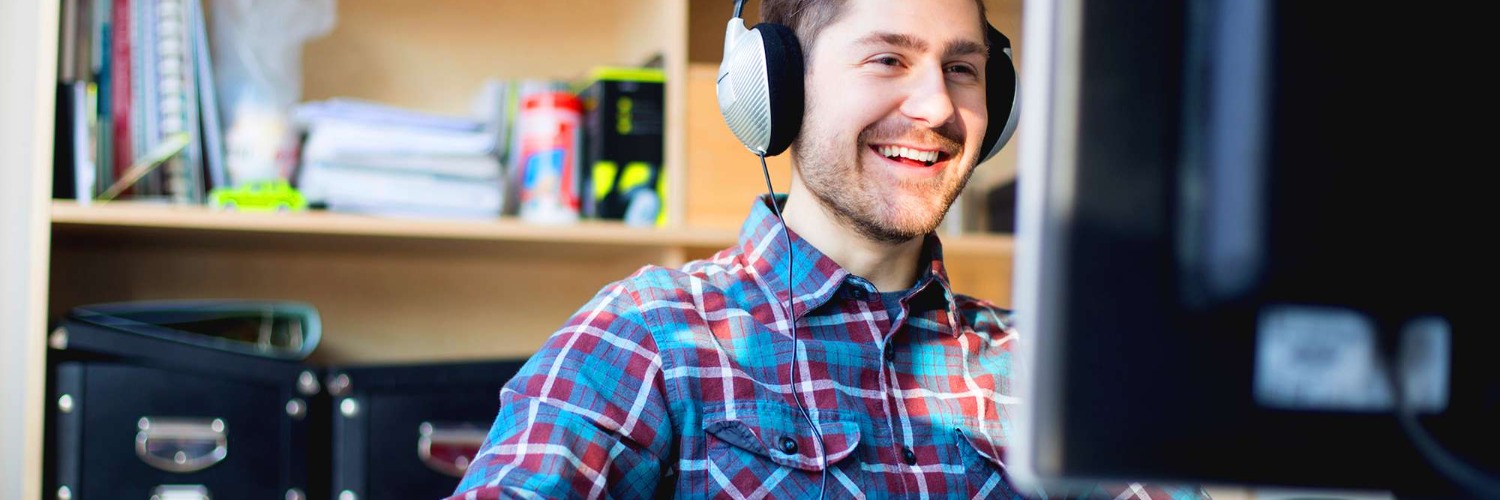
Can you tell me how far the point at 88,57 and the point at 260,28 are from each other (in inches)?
7.8

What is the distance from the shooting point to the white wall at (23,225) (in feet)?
4.63

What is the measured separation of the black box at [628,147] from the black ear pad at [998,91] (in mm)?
566

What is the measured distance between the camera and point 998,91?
3.83 feet

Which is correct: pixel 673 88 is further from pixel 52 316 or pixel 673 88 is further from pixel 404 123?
pixel 52 316

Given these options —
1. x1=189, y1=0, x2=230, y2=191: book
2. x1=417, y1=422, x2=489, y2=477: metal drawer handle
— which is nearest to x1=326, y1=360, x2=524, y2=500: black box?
x1=417, y1=422, x2=489, y2=477: metal drawer handle

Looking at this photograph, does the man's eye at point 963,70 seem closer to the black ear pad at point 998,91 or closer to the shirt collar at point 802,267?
the black ear pad at point 998,91

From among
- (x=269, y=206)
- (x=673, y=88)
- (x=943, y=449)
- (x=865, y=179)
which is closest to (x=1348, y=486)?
(x=943, y=449)

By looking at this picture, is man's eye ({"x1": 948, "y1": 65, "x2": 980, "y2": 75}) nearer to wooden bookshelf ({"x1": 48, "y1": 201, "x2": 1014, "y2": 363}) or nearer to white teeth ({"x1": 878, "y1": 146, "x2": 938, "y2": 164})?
white teeth ({"x1": 878, "y1": 146, "x2": 938, "y2": 164})

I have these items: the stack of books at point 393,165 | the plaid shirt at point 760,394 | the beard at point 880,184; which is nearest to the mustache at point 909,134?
the beard at point 880,184

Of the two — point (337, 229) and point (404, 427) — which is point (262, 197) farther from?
point (404, 427)

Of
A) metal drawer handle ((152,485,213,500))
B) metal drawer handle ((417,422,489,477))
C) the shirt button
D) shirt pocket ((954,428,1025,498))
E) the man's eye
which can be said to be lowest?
metal drawer handle ((152,485,213,500))

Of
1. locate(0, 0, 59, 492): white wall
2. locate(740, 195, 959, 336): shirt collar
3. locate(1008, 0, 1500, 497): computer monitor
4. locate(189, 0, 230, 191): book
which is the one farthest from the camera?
locate(189, 0, 230, 191): book

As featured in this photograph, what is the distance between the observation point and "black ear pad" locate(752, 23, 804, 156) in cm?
107

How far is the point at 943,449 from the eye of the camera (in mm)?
1041
